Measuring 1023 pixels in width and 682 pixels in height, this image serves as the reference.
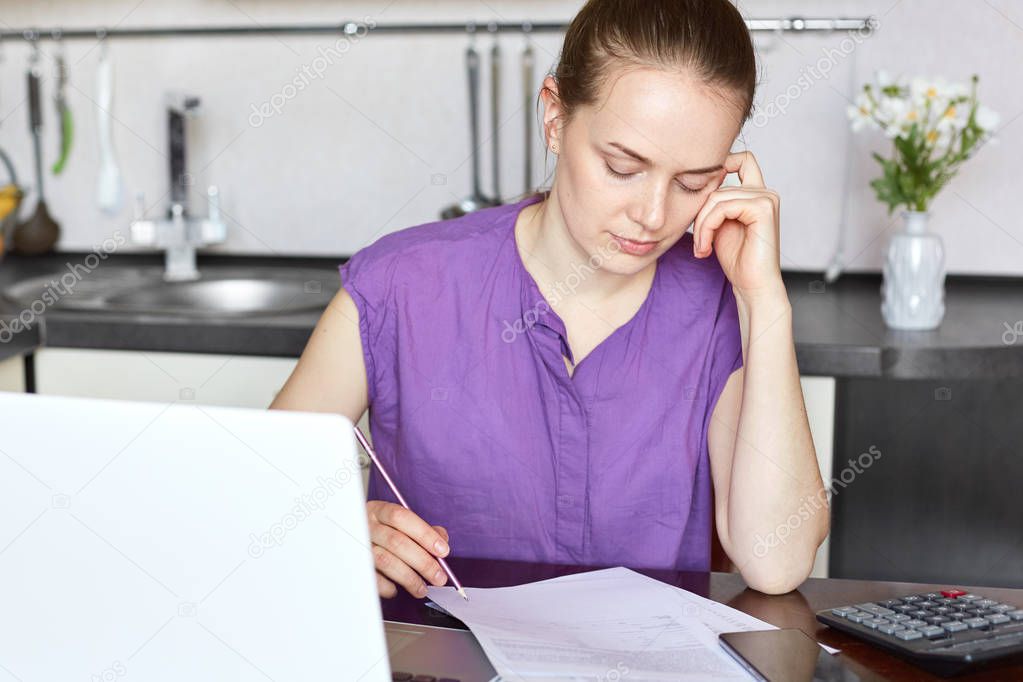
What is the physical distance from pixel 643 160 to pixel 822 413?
0.78m

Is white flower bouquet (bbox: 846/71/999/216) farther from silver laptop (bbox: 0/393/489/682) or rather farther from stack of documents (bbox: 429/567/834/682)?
silver laptop (bbox: 0/393/489/682)

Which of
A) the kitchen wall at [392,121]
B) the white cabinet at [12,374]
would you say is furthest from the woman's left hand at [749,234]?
the white cabinet at [12,374]

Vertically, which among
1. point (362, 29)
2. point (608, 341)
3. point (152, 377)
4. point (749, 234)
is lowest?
point (152, 377)

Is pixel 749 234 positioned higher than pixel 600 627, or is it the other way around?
pixel 749 234

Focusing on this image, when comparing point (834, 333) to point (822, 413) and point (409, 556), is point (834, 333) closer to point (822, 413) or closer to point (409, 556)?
point (822, 413)

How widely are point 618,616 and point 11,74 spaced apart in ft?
6.88

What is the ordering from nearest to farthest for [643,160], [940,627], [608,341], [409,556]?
[940,627]
[409,556]
[643,160]
[608,341]

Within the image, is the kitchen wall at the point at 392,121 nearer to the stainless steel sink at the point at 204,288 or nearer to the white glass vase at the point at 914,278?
the stainless steel sink at the point at 204,288

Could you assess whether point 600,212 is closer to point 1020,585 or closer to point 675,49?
point 675,49

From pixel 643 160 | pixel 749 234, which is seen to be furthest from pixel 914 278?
pixel 643 160

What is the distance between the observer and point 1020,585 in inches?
77.3

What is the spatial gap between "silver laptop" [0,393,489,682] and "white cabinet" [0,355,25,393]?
1.32 meters

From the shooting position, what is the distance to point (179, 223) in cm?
233

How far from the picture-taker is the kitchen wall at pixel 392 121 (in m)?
2.16
